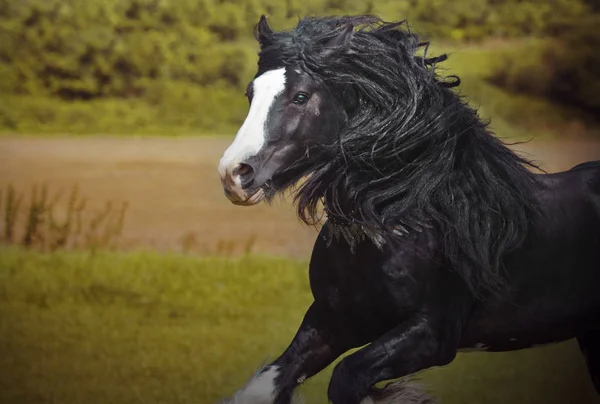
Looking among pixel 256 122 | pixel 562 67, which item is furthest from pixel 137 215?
pixel 562 67

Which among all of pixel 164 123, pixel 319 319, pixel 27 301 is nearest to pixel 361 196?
pixel 319 319

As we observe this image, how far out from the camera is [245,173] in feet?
8.32

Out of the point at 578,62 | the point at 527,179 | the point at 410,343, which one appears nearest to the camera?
the point at 410,343

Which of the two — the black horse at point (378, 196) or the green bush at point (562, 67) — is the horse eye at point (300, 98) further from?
the green bush at point (562, 67)

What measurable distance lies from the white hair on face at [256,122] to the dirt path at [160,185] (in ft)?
1.34

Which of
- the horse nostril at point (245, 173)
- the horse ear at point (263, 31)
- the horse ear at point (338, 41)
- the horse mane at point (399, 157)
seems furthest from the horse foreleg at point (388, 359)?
the horse ear at point (263, 31)

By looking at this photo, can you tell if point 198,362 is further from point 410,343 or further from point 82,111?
point 82,111

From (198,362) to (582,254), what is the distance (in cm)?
142

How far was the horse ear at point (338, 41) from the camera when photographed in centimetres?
267

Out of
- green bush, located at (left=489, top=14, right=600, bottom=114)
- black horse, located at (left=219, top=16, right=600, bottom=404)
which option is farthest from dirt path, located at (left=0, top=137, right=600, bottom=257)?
green bush, located at (left=489, top=14, right=600, bottom=114)

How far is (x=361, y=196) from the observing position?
2.67 m

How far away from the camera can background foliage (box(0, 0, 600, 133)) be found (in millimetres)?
2971

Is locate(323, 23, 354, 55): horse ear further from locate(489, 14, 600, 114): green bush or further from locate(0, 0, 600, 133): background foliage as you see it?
locate(489, 14, 600, 114): green bush

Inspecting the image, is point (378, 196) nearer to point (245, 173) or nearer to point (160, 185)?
point (245, 173)
